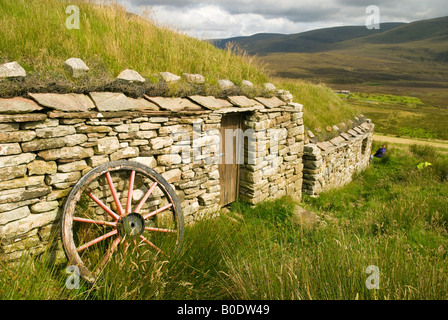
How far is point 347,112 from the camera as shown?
1227cm

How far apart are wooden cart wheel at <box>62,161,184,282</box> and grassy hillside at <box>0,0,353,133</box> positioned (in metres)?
1.18

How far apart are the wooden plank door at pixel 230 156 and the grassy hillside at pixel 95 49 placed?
33.6 inches

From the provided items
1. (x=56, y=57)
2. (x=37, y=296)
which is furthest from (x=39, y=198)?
(x=56, y=57)

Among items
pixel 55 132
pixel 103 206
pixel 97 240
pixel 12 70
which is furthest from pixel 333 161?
pixel 12 70

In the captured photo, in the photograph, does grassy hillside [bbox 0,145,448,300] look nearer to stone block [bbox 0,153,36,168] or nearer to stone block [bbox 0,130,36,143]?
stone block [bbox 0,153,36,168]

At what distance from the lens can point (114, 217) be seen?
3.44 m

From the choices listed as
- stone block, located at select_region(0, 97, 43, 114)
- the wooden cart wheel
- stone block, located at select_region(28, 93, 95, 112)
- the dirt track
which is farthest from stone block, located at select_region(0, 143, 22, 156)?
the dirt track

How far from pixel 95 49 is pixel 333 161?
25.1 feet

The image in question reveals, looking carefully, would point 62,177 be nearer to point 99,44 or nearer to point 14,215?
point 14,215

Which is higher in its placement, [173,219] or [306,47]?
[306,47]

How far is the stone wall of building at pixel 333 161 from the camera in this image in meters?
8.05

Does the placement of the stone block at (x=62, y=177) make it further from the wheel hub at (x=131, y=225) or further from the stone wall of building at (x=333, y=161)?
the stone wall of building at (x=333, y=161)
